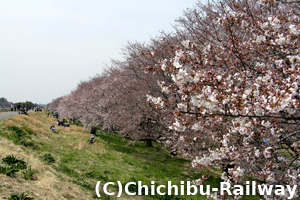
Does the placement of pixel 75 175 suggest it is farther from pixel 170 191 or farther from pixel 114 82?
pixel 114 82

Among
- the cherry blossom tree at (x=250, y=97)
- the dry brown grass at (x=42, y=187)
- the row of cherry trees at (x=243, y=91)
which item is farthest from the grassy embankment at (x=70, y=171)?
the cherry blossom tree at (x=250, y=97)

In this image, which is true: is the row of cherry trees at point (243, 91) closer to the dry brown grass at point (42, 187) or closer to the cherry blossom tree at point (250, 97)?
the cherry blossom tree at point (250, 97)

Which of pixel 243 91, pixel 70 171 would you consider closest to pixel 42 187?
pixel 70 171

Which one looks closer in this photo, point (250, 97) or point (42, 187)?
point (250, 97)

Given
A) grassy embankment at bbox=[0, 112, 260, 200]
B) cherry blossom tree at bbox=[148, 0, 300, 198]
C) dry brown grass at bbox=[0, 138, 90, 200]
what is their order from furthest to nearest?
grassy embankment at bbox=[0, 112, 260, 200] < dry brown grass at bbox=[0, 138, 90, 200] < cherry blossom tree at bbox=[148, 0, 300, 198]

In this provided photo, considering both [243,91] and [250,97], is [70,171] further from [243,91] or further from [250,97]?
[250,97]

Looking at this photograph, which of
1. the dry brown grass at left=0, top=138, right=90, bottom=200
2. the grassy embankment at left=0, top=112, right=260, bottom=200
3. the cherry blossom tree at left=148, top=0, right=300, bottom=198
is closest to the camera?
the cherry blossom tree at left=148, top=0, right=300, bottom=198

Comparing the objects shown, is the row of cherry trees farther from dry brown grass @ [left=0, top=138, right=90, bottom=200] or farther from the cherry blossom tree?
dry brown grass @ [left=0, top=138, right=90, bottom=200]

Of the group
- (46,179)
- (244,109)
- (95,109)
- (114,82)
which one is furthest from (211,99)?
(95,109)

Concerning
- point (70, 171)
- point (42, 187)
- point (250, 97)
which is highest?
point (250, 97)

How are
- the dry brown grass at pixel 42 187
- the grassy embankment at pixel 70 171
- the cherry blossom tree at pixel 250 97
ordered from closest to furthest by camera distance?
the cherry blossom tree at pixel 250 97 < the dry brown grass at pixel 42 187 < the grassy embankment at pixel 70 171

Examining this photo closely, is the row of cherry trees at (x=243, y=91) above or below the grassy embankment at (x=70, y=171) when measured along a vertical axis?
above

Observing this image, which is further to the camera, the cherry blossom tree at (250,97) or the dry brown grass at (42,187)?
the dry brown grass at (42,187)

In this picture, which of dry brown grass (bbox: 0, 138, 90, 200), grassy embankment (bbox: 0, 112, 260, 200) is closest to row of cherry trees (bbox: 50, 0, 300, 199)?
grassy embankment (bbox: 0, 112, 260, 200)
